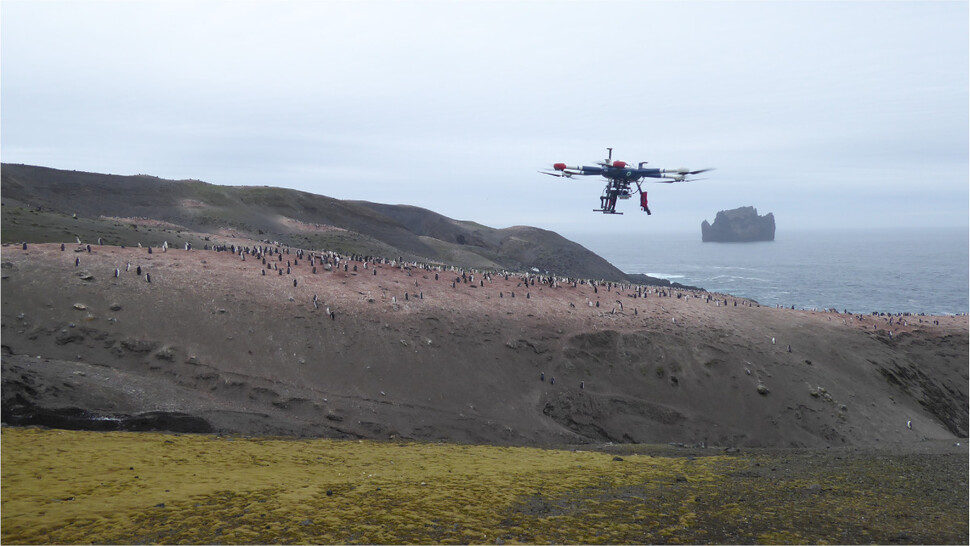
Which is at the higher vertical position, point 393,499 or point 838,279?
point 838,279

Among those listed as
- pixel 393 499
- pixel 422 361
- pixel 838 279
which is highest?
pixel 838 279

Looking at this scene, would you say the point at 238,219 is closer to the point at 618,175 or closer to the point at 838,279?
the point at 618,175

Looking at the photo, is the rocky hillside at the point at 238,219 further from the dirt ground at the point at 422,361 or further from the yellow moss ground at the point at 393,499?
the yellow moss ground at the point at 393,499

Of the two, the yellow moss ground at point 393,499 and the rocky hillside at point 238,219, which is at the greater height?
the rocky hillside at point 238,219

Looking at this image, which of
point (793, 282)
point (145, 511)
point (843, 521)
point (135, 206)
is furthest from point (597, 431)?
point (793, 282)

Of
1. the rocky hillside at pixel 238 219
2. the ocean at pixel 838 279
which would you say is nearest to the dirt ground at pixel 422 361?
the rocky hillside at pixel 238 219

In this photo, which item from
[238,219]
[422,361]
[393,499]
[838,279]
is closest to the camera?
[393,499]

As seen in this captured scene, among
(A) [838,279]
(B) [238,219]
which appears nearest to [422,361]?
(B) [238,219]

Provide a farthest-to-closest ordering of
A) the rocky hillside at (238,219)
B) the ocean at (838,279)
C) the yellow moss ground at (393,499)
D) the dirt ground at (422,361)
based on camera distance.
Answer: the ocean at (838,279) < the rocky hillside at (238,219) < the dirt ground at (422,361) < the yellow moss ground at (393,499)
